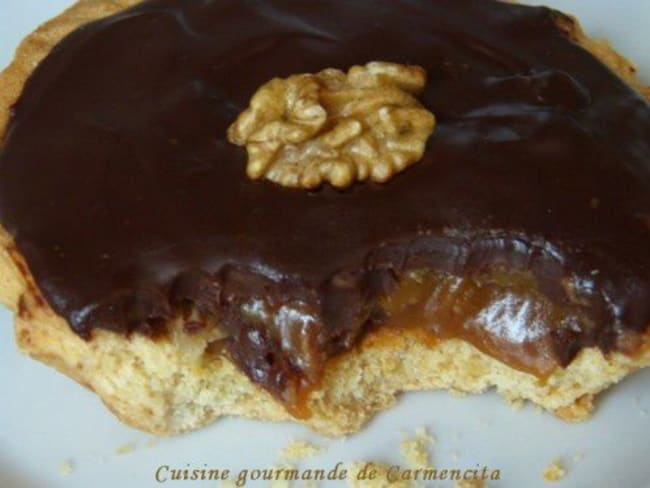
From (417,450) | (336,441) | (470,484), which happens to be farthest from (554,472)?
(336,441)

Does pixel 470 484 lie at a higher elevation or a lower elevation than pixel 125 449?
higher

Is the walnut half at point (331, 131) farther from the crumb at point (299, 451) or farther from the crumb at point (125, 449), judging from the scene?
the crumb at point (125, 449)

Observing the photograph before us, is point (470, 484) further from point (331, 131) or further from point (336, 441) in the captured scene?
point (331, 131)

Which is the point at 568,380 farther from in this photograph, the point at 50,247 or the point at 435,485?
the point at 50,247

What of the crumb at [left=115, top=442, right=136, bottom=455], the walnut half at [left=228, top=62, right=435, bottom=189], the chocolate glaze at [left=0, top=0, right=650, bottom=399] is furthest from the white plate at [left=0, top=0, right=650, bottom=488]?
the walnut half at [left=228, top=62, right=435, bottom=189]

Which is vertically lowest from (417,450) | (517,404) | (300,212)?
(417,450)

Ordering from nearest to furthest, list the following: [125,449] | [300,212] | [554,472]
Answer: [300,212]
[554,472]
[125,449]

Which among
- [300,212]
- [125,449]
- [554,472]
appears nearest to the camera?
[300,212]
